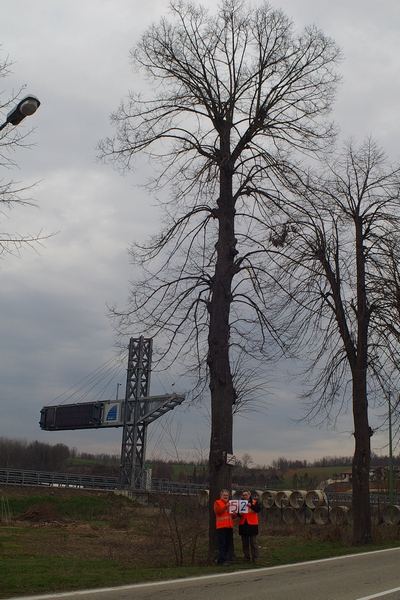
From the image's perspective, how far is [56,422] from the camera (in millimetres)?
58781

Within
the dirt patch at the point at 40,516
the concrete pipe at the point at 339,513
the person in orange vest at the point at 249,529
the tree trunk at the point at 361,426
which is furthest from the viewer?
the dirt patch at the point at 40,516

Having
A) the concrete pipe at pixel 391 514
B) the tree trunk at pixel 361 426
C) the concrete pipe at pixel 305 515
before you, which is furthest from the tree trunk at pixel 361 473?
the concrete pipe at pixel 305 515

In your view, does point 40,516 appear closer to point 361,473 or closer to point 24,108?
point 361,473

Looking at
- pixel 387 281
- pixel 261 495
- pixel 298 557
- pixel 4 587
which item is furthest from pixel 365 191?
pixel 261 495

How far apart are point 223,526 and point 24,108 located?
860 centimetres

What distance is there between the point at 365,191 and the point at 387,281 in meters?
3.25

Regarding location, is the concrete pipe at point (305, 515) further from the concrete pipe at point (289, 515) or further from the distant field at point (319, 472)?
the distant field at point (319, 472)

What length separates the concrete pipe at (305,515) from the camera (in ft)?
102

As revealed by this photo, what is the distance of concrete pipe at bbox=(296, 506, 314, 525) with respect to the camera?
30938 mm

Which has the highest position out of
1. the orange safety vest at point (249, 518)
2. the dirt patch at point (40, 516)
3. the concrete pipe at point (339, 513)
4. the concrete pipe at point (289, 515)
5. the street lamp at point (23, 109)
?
the street lamp at point (23, 109)

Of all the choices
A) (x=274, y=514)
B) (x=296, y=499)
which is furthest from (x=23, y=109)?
(x=274, y=514)

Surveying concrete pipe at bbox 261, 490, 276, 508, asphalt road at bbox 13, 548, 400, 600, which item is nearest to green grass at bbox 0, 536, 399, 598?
asphalt road at bbox 13, 548, 400, 600

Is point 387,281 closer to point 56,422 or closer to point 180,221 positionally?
point 180,221

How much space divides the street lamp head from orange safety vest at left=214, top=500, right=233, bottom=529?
26.5ft
